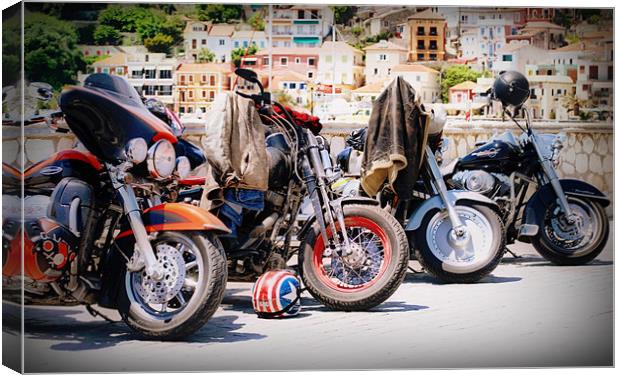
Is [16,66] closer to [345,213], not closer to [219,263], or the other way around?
[219,263]

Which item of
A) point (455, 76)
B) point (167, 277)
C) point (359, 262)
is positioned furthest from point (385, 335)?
point (455, 76)

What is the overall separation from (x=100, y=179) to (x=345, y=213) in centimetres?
135

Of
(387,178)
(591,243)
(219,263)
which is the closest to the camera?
(219,263)

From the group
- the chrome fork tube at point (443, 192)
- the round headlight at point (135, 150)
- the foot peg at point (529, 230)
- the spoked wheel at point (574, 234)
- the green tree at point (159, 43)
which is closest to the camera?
the round headlight at point (135, 150)

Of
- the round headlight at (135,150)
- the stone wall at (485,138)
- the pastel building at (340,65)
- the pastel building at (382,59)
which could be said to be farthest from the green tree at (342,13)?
the round headlight at (135,150)

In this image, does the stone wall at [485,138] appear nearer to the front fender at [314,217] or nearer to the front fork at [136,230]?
the front fork at [136,230]

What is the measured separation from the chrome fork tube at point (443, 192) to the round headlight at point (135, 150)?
82.7 inches

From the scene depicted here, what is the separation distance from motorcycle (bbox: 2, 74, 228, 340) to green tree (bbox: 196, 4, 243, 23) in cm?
66

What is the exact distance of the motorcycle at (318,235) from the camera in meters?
7.71

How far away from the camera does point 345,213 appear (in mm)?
7762

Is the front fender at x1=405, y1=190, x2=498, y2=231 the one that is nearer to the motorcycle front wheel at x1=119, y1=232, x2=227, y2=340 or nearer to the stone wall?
the stone wall

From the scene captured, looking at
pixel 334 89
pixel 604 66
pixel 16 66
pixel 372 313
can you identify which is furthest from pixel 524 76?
pixel 16 66

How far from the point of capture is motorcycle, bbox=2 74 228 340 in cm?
701

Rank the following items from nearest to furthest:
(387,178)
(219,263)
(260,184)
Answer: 1. (219,263)
2. (260,184)
3. (387,178)
